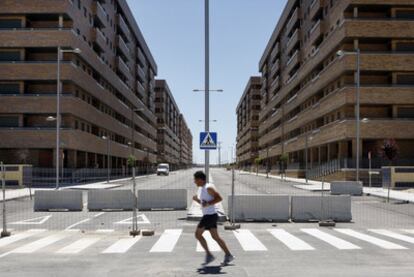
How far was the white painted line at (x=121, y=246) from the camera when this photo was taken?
12102 mm

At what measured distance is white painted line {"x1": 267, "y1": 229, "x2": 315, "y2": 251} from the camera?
12.6 metres

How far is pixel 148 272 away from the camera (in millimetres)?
→ 9594

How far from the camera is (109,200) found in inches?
934

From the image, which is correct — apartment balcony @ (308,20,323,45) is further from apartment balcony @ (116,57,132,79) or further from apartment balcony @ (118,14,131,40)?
apartment balcony @ (118,14,131,40)

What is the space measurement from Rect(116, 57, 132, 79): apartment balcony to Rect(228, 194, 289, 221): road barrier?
223 ft

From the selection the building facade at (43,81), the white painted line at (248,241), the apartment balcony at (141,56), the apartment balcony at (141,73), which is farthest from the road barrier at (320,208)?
the apartment balcony at (141,56)

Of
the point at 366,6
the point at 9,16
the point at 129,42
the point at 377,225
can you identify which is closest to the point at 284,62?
the point at 129,42

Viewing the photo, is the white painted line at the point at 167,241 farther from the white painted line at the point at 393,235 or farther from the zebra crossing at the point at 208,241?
the white painted line at the point at 393,235

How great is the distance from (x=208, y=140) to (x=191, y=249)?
6.67m

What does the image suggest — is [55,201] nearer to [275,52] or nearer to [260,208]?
[260,208]

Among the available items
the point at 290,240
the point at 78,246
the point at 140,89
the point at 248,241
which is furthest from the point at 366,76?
the point at 140,89

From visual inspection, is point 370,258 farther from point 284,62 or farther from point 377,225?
point 284,62

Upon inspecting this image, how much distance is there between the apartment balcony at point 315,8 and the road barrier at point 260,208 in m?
51.1

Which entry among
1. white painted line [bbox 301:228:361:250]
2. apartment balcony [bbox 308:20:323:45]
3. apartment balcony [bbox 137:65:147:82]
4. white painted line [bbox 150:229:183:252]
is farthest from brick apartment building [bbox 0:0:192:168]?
apartment balcony [bbox 137:65:147:82]
